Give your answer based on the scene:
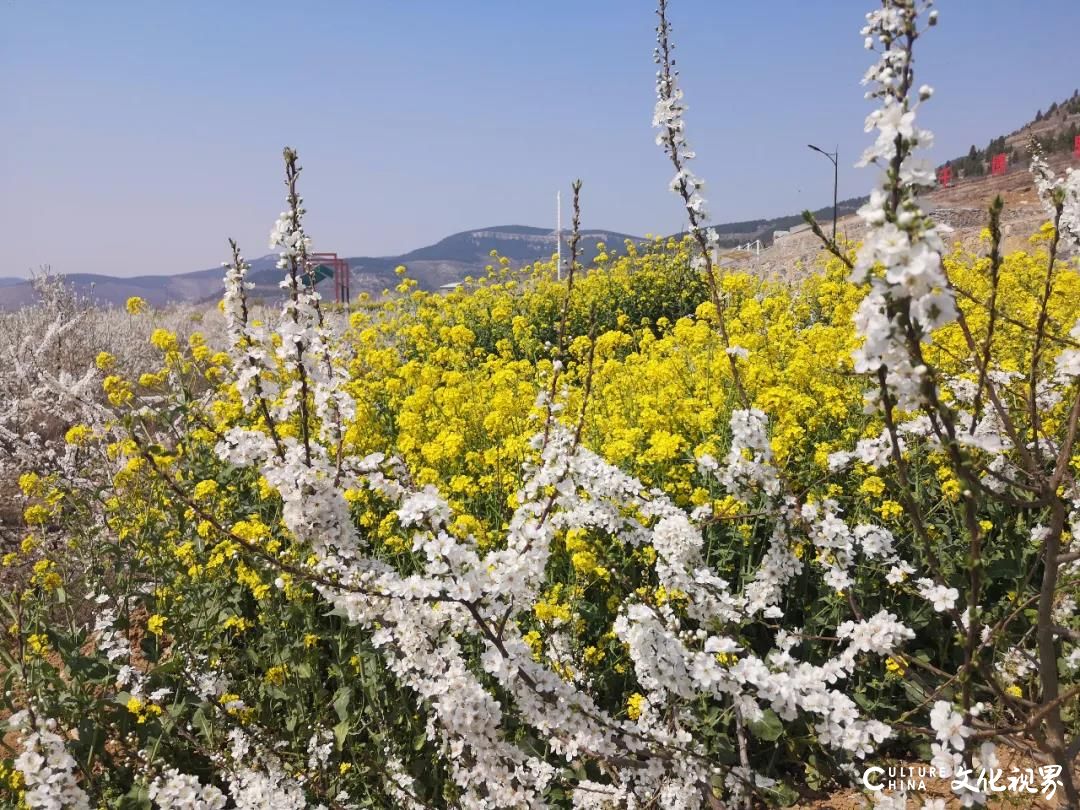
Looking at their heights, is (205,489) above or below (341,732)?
above

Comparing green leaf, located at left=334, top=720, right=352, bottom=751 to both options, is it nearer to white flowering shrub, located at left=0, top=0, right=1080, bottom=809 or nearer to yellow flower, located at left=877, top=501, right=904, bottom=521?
white flowering shrub, located at left=0, top=0, right=1080, bottom=809

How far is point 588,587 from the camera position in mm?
3609

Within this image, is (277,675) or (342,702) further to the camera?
(277,675)

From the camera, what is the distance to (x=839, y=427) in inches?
185

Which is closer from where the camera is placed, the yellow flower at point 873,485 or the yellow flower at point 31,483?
the yellow flower at point 873,485

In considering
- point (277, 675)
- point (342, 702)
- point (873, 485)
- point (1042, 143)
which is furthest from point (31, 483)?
point (1042, 143)

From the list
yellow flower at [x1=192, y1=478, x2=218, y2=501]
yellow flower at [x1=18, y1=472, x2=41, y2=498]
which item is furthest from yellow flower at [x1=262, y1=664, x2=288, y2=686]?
yellow flower at [x1=18, y1=472, x2=41, y2=498]

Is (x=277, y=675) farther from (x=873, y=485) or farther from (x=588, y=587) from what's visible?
(x=873, y=485)

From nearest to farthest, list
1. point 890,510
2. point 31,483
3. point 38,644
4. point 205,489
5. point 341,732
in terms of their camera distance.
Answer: point 341,732 → point 38,644 → point 890,510 → point 205,489 → point 31,483

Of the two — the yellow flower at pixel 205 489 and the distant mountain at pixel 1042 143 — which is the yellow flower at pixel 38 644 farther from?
the distant mountain at pixel 1042 143

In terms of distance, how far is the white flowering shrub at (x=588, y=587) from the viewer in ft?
5.56

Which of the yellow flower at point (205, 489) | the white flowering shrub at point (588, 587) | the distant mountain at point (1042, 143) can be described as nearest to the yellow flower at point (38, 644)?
the white flowering shrub at point (588, 587)

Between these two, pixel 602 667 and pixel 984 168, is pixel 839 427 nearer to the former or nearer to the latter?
pixel 602 667

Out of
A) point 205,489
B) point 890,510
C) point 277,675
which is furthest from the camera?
point 205,489
